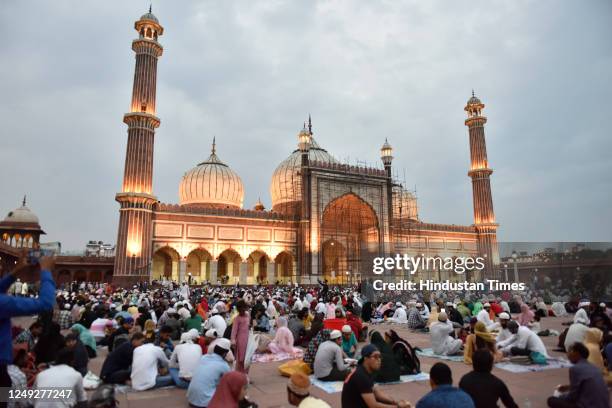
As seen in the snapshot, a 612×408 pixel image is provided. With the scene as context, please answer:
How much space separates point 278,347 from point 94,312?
4.53 m

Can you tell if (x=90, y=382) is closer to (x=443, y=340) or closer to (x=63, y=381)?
(x=63, y=381)

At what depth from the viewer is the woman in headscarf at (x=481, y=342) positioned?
5449 millimetres

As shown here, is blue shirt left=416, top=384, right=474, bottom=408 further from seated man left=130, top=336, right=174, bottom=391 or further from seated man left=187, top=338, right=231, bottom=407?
seated man left=130, top=336, right=174, bottom=391

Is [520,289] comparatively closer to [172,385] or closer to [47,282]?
[172,385]

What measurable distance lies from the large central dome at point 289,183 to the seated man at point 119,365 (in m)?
23.7

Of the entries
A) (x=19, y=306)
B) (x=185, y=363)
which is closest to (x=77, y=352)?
(x=185, y=363)

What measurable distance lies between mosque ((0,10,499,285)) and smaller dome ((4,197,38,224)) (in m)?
0.06

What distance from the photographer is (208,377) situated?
13.4ft

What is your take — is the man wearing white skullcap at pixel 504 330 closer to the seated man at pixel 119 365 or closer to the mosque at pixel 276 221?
the seated man at pixel 119 365

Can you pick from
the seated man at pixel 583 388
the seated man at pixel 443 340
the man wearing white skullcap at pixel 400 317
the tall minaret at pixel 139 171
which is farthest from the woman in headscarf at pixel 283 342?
the tall minaret at pixel 139 171

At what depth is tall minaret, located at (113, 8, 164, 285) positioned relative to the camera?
2131cm

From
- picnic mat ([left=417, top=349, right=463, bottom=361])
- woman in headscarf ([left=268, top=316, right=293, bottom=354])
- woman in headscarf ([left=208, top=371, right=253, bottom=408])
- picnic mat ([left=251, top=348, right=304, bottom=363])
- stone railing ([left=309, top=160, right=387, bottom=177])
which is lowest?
picnic mat ([left=251, top=348, right=304, bottom=363])

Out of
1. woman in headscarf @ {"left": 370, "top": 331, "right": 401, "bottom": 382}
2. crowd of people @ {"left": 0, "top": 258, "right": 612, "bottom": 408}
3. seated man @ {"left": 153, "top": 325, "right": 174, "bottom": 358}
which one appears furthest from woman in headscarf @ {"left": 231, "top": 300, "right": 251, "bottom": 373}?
woman in headscarf @ {"left": 370, "top": 331, "right": 401, "bottom": 382}

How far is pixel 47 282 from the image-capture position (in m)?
2.69
